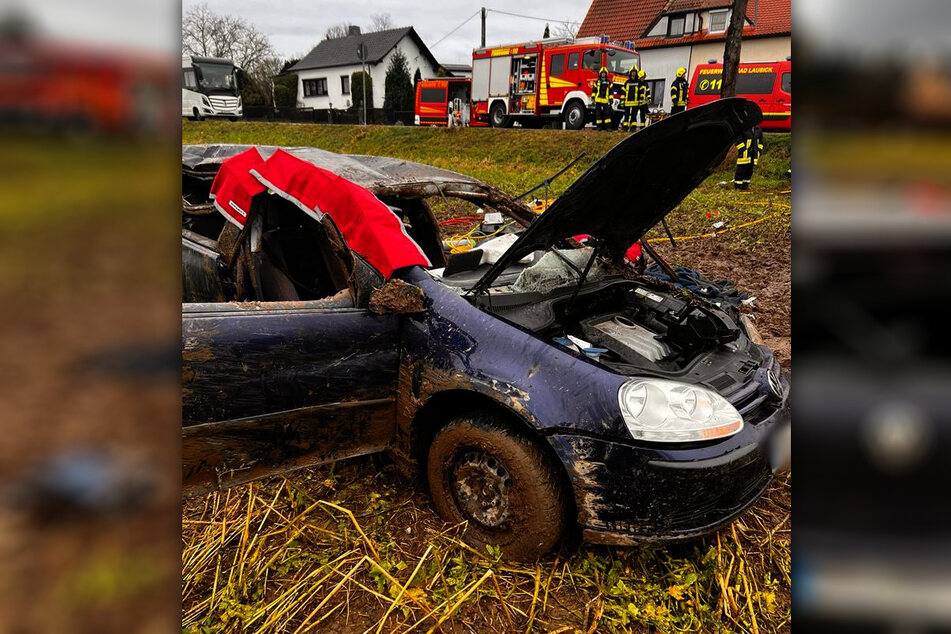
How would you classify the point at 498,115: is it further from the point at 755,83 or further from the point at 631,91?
the point at 755,83

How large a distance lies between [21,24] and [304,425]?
8.01ft

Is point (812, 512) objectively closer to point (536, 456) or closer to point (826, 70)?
point (826, 70)

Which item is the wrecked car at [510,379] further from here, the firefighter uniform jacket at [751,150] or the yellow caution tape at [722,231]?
the firefighter uniform jacket at [751,150]

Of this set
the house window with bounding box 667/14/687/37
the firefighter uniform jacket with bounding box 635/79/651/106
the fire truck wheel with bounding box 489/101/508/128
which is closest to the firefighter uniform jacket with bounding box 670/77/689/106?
the firefighter uniform jacket with bounding box 635/79/651/106

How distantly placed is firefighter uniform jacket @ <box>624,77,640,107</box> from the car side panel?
44.4 feet

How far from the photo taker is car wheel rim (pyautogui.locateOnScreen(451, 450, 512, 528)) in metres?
2.48

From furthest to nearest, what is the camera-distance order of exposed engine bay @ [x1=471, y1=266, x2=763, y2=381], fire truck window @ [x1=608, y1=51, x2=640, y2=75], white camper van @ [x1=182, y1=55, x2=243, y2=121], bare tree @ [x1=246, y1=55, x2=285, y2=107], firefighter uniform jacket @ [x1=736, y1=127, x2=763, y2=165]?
bare tree @ [x1=246, y1=55, x2=285, y2=107] → white camper van @ [x1=182, y1=55, x2=243, y2=121] → fire truck window @ [x1=608, y1=51, x2=640, y2=75] → firefighter uniform jacket @ [x1=736, y1=127, x2=763, y2=165] → exposed engine bay @ [x1=471, y1=266, x2=763, y2=381]

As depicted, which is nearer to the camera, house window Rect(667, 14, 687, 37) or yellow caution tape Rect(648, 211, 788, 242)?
yellow caution tape Rect(648, 211, 788, 242)

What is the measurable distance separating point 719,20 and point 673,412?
27983 mm

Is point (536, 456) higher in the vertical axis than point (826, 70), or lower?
lower

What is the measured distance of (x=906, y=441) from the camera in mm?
296

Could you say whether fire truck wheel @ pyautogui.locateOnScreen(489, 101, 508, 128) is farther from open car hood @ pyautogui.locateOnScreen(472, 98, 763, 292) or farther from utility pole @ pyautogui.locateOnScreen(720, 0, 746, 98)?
open car hood @ pyautogui.locateOnScreen(472, 98, 763, 292)

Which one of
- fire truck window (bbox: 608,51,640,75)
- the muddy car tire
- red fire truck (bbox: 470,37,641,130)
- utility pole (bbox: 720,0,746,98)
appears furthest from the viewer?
fire truck window (bbox: 608,51,640,75)

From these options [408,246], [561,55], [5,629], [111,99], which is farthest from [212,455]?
[561,55]
